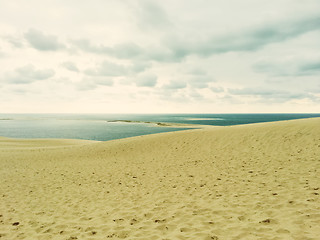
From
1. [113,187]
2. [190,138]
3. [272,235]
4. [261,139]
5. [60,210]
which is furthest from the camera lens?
[190,138]

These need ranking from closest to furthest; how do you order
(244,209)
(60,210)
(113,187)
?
(244,209) → (60,210) → (113,187)

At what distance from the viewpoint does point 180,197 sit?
8141mm

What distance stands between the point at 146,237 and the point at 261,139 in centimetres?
1618

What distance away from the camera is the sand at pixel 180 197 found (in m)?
5.50

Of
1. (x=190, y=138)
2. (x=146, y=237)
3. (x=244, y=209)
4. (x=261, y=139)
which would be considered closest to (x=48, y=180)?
(x=146, y=237)

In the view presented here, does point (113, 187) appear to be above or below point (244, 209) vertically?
below

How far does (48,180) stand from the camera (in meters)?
12.5

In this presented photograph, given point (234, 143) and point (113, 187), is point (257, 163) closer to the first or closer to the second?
point (234, 143)

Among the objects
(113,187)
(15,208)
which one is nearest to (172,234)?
(113,187)

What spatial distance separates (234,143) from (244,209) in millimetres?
12990

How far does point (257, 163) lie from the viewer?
40.3 ft

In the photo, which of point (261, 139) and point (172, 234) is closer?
point (172, 234)

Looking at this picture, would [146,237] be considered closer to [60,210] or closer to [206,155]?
[60,210]

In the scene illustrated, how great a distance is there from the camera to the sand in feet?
18.1
